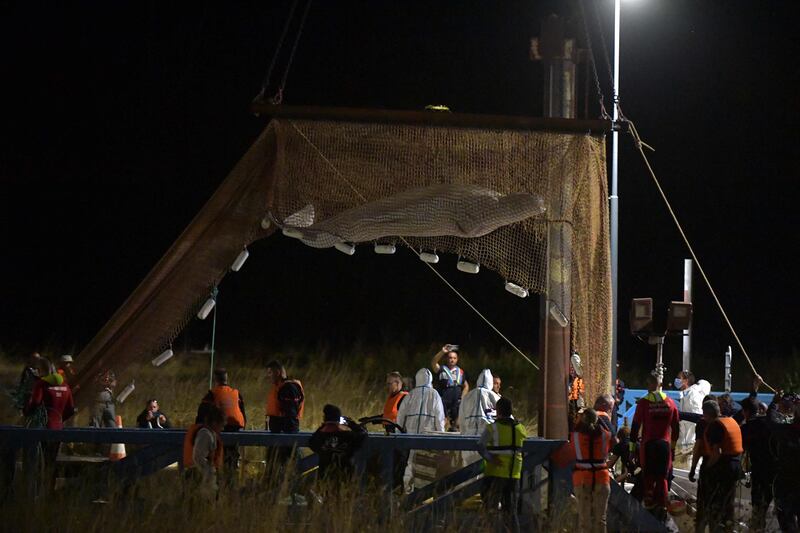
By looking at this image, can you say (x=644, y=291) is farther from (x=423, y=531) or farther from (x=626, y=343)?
(x=423, y=531)

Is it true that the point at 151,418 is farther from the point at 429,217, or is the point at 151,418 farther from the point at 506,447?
the point at 506,447

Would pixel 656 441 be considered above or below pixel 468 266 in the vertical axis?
below

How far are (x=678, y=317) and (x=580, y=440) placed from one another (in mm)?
7115

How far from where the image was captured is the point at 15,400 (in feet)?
62.3

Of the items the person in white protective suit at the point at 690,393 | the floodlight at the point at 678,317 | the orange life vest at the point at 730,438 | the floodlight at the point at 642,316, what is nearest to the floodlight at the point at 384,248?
the orange life vest at the point at 730,438

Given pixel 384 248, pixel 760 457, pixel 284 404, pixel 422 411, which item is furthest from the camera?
pixel 422 411

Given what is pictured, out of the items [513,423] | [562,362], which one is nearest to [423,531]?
[513,423]

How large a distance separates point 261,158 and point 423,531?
3.77 metres

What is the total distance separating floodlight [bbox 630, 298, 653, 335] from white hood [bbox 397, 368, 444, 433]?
13.4 ft

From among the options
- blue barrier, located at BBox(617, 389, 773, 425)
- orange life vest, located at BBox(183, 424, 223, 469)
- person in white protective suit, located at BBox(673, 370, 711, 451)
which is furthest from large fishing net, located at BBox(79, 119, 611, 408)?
blue barrier, located at BBox(617, 389, 773, 425)

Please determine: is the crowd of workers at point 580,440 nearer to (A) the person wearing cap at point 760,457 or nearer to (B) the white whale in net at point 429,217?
(A) the person wearing cap at point 760,457

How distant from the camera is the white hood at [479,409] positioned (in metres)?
15.6

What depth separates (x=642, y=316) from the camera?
1819 cm

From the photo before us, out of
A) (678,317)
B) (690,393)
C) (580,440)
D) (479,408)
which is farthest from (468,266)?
(690,393)
